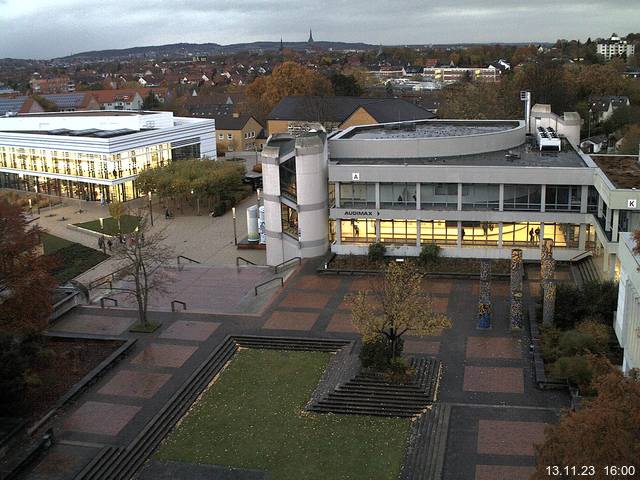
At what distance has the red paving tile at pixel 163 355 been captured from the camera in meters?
29.8

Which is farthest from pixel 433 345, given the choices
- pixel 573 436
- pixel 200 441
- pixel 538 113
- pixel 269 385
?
pixel 538 113

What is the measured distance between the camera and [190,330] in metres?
33.2

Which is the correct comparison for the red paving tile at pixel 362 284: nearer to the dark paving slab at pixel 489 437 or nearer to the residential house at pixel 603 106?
the dark paving slab at pixel 489 437

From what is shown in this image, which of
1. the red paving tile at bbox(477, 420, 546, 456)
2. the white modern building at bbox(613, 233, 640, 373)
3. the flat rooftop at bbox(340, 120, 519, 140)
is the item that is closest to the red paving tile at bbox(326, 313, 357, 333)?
the red paving tile at bbox(477, 420, 546, 456)

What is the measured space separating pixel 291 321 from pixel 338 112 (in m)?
60.7

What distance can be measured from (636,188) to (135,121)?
53.1m

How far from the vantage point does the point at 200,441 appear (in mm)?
24156

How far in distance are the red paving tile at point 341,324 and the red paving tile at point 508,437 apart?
370 inches

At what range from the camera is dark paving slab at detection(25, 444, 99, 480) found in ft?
73.3

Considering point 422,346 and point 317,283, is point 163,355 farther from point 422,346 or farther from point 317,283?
point 422,346

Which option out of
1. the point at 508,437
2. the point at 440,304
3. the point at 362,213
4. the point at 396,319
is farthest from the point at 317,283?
the point at 508,437

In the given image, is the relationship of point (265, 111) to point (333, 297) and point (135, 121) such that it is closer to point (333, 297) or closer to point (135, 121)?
point (135, 121)

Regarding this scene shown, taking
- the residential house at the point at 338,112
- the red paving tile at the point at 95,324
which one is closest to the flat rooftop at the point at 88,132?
the residential house at the point at 338,112

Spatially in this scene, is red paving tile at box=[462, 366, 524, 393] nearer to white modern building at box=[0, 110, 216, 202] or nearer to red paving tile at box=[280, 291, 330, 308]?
red paving tile at box=[280, 291, 330, 308]
